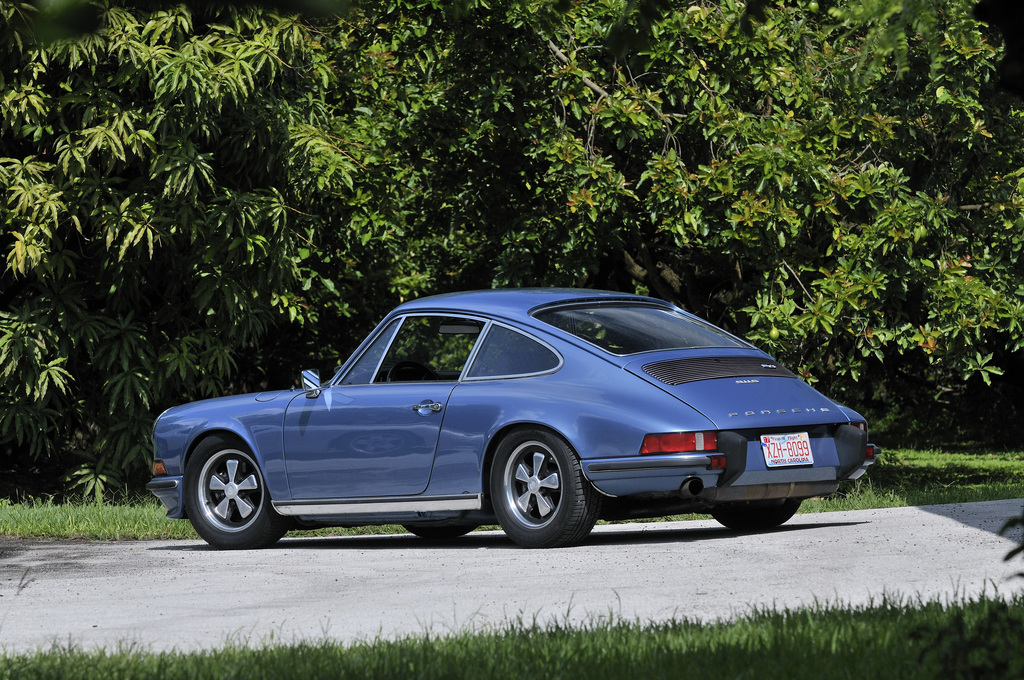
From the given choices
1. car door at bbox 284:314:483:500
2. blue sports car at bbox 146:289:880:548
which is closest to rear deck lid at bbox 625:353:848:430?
blue sports car at bbox 146:289:880:548

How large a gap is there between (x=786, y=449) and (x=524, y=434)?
1475mm

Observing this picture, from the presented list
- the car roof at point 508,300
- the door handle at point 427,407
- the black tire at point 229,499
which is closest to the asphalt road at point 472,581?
the black tire at point 229,499

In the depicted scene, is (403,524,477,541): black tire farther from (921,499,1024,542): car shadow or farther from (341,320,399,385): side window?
(921,499,1024,542): car shadow

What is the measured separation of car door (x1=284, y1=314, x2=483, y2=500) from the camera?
8.37 metres

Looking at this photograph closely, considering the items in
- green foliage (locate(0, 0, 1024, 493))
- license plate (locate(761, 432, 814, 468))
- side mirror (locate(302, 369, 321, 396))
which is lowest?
license plate (locate(761, 432, 814, 468))

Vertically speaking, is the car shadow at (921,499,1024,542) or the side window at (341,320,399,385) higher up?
the side window at (341,320,399,385)

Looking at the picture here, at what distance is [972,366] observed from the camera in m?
13.4

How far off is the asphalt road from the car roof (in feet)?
4.76

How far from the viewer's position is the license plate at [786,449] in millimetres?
7668

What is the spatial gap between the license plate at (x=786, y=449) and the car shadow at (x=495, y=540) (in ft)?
2.08

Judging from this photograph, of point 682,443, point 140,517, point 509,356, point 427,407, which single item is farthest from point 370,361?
point 140,517

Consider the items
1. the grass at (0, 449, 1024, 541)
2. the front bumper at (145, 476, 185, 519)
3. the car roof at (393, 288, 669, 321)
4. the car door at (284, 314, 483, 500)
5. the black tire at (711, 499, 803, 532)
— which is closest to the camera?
the car door at (284, 314, 483, 500)

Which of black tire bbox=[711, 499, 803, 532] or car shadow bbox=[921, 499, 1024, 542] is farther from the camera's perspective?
black tire bbox=[711, 499, 803, 532]

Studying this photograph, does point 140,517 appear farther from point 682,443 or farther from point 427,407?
point 682,443
